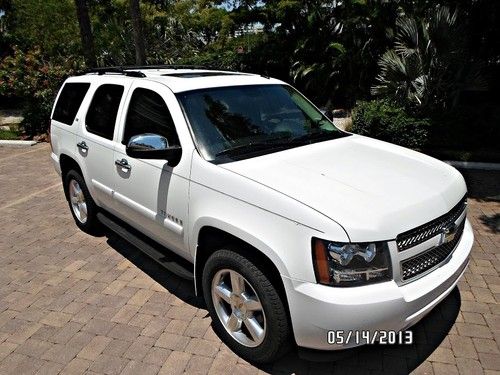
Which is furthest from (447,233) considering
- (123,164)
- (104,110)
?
(104,110)

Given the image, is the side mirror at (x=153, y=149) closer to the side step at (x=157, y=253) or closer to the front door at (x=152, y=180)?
the front door at (x=152, y=180)

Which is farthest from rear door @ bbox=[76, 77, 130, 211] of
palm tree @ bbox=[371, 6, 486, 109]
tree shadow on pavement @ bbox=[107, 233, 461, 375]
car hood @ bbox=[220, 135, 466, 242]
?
palm tree @ bbox=[371, 6, 486, 109]

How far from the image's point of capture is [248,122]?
3510mm

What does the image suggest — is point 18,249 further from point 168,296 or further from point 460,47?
point 460,47

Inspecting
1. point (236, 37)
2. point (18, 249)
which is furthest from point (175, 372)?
point (236, 37)

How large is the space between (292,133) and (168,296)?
1.84 meters

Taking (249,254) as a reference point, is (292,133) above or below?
above

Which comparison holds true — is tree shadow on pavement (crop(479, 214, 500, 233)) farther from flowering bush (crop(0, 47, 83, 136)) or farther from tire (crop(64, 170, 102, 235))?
flowering bush (crop(0, 47, 83, 136))

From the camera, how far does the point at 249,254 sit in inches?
109

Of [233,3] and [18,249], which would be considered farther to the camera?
[233,3]

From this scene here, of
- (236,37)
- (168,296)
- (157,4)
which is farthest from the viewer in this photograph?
(157,4)

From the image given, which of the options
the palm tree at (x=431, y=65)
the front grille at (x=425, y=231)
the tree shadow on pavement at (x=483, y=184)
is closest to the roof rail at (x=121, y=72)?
the front grille at (x=425, y=231)

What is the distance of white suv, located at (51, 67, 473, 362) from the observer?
2.41 metres

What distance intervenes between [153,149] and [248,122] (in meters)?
0.83
